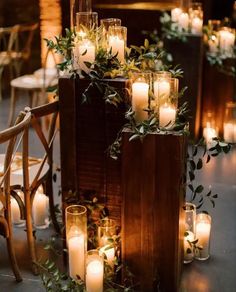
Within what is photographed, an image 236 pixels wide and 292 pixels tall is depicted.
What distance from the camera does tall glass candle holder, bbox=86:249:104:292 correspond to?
2.50 metres

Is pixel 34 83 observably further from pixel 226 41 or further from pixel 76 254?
pixel 76 254

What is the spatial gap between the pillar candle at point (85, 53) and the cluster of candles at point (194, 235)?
856 millimetres

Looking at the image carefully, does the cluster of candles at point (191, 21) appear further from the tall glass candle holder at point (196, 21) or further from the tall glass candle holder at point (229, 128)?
the tall glass candle holder at point (229, 128)

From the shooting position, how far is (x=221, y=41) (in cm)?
452

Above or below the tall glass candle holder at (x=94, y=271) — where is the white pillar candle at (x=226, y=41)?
above

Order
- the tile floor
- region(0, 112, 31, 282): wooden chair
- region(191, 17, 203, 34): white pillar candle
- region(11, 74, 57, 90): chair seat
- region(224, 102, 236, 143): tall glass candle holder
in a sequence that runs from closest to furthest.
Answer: region(0, 112, 31, 282): wooden chair → the tile floor → region(224, 102, 236, 143): tall glass candle holder → region(191, 17, 203, 34): white pillar candle → region(11, 74, 57, 90): chair seat

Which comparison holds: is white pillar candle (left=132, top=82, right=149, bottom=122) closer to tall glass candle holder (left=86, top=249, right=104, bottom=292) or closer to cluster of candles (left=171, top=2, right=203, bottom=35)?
tall glass candle holder (left=86, top=249, right=104, bottom=292)

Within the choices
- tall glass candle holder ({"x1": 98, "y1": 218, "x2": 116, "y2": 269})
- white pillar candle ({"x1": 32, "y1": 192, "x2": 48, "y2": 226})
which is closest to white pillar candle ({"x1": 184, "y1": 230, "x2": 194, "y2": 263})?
tall glass candle holder ({"x1": 98, "y1": 218, "x2": 116, "y2": 269})

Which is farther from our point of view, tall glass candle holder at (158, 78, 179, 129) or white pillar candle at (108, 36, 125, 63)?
white pillar candle at (108, 36, 125, 63)

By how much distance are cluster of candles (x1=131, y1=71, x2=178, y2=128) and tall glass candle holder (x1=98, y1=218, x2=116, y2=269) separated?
49cm

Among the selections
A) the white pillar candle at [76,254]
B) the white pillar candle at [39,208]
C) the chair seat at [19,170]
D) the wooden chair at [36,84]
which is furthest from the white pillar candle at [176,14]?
the white pillar candle at [76,254]

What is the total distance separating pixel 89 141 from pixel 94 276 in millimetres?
580

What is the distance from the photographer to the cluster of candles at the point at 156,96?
247 cm

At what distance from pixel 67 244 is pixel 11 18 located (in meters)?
4.66
